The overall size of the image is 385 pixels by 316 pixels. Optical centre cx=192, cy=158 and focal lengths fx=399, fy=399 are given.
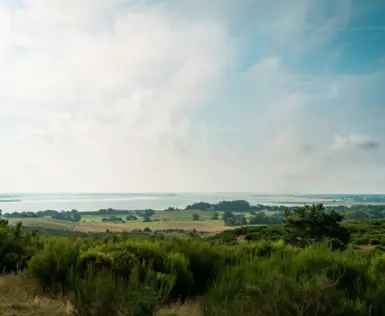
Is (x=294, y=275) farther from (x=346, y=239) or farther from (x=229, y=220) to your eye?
(x=229, y=220)

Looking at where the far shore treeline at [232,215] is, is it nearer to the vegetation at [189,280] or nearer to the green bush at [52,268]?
the vegetation at [189,280]

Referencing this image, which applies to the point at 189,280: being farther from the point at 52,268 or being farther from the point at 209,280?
the point at 52,268

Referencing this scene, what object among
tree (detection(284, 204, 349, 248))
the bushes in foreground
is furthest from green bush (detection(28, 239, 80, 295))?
tree (detection(284, 204, 349, 248))

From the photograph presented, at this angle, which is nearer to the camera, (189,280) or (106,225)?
(189,280)

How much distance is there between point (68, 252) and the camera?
8852mm

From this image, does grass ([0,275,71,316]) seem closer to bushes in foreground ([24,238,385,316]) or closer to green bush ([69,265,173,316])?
bushes in foreground ([24,238,385,316])

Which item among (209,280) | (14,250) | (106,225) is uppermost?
(14,250)

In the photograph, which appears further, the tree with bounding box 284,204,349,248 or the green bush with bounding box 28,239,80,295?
the tree with bounding box 284,204,349,248

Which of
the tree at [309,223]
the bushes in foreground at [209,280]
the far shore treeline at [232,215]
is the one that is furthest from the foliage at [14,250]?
the far shore treeline at [232,215]

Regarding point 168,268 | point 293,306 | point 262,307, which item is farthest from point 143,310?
point 168,268

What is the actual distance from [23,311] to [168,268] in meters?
3.07

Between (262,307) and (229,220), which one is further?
(229,220)

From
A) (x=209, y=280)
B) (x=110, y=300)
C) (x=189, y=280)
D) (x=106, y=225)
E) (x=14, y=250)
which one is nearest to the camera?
(x=110, y=300)

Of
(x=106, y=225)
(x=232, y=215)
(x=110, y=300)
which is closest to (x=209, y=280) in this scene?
(x=110, y=300)
